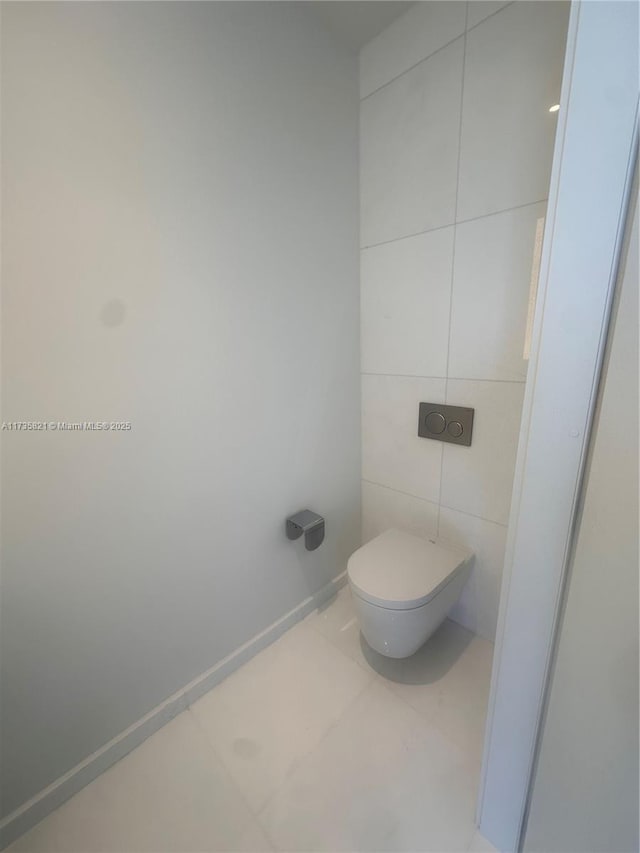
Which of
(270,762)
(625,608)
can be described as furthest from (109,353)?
(270,762)

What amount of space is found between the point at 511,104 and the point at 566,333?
949 mm

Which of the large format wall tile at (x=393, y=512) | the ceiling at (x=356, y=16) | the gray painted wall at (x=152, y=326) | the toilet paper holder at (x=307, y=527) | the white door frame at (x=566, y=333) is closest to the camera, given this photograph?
the white door frame at (x=566, y=333)

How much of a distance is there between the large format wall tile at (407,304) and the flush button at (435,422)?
0.55ft

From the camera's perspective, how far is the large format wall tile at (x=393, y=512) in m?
1.53

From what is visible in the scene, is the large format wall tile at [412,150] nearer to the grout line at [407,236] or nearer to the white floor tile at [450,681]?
the grout line at [407,236]

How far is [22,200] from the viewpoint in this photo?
0.75 m

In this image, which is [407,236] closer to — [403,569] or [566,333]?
[566,333]

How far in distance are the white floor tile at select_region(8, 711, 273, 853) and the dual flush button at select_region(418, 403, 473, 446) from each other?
134 cm

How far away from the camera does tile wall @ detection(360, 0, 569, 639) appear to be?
102 centimetres

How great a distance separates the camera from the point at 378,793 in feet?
3.27

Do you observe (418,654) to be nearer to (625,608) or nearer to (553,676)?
(553,676)

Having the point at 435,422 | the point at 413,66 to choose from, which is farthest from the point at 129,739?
the point at 413,66

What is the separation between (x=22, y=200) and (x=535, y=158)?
4.49ft

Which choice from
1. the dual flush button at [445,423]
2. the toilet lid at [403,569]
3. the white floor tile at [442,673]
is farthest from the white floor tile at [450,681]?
the dual flush button at [445,423]
